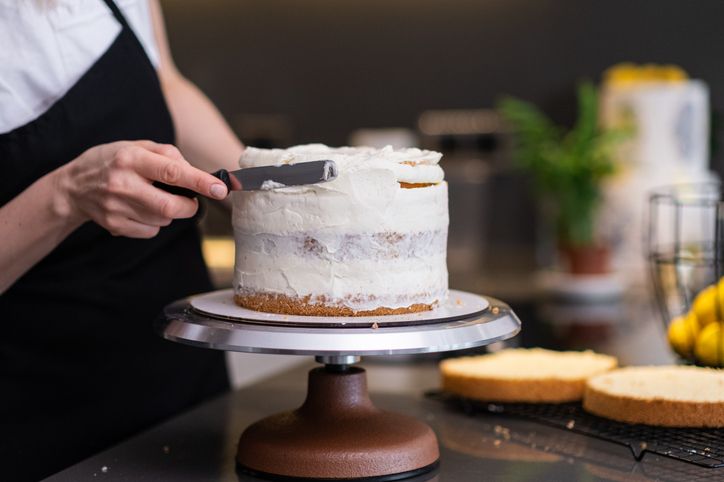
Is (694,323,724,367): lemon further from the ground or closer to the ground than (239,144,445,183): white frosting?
closer to the ground

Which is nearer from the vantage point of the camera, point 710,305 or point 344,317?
point 344,317

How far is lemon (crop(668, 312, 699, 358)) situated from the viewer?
1.38m

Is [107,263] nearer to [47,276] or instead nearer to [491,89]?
[47,276]

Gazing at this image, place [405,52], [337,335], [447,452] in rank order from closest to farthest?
[337,335] < [447,452] < [405,52]

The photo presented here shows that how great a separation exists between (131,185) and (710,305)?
2.60 ft

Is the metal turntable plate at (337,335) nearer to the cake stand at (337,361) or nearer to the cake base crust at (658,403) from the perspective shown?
the cake stand at (337,361)

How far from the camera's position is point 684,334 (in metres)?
1.40

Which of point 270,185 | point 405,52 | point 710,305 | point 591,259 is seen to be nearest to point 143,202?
point 270,185

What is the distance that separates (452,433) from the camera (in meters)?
1.21

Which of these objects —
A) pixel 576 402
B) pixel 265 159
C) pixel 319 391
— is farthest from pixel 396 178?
pixel 576 402

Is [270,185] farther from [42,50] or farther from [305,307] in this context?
[42,50]

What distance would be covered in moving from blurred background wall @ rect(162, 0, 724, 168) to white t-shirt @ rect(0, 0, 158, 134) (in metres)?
2.53

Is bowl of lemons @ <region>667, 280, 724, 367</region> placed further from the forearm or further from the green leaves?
the green leaves

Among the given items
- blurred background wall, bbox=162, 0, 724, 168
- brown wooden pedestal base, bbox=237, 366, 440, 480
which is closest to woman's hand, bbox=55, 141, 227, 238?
brown wooden pedestal base, bbox=237, 366, 440, 480
